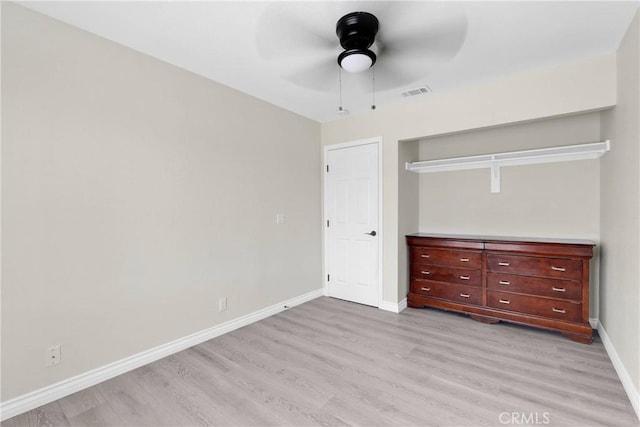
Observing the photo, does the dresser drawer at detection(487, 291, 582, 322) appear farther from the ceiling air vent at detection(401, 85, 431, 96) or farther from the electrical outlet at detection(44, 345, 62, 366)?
the electrical outlet at detection(44, 345, 62, 366)

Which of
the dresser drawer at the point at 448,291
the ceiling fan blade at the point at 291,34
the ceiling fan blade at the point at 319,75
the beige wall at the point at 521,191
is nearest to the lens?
the ceiling fan blade at the point at 291,34

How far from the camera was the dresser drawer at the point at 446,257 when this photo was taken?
10.9ft

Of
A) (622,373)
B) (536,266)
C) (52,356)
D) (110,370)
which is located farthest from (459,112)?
(52,356)

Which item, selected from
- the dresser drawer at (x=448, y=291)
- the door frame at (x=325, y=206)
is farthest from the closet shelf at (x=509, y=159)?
the dresser drawer at (x=448, y=291)

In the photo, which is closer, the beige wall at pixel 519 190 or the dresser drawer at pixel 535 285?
the dresser drawer at pixel 535 285

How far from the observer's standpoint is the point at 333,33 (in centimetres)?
206

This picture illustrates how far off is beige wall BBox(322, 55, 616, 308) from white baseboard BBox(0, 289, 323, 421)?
1848 millimetres

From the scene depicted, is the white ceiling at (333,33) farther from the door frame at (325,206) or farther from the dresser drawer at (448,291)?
the dresser drawer at (448,291)

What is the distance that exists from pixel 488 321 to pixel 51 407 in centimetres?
379

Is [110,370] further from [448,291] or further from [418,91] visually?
[418,91]

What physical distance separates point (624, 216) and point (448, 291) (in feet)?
5.63

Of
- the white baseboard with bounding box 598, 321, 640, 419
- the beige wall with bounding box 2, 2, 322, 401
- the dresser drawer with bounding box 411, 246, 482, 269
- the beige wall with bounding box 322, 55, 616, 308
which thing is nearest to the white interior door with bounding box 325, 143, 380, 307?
the beige wall with bounding box 322, 55, 616, 308

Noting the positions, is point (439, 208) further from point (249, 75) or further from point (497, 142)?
point (249, 75)

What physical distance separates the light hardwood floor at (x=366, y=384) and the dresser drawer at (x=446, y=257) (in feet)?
2.25
